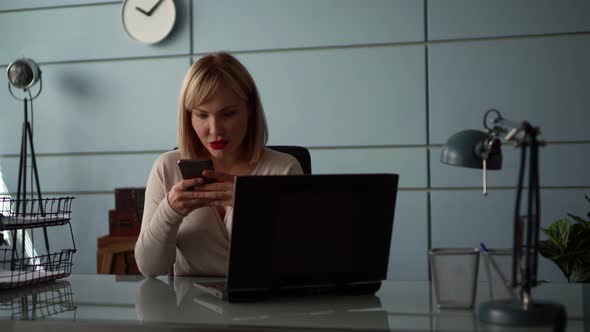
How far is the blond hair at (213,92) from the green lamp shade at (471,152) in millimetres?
786

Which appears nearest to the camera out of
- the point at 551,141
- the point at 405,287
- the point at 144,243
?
the point at 405,287

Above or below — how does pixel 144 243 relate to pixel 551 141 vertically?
below

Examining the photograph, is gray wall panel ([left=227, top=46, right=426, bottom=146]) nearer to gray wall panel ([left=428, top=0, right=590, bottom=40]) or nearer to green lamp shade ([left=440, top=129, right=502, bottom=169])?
gray wall panel ([left=428, top=0, right=590, bottom=40])

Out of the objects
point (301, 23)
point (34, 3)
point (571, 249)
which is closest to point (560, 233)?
point (571, 249)

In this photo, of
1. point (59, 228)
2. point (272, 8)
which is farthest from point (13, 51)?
point (272, 8)

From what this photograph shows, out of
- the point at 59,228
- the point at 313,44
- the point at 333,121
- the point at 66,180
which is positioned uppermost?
the point at 313,44

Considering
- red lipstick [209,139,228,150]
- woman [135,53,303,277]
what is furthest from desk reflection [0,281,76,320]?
red lipstick [209,139,228,150]

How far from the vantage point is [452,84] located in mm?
3521

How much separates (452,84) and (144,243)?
2283 millimetres

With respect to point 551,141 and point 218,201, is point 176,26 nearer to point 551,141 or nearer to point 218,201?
point 551,141

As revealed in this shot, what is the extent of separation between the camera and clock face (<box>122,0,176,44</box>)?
3762 mm

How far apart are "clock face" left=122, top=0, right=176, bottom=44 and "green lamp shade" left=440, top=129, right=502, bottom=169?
2.84 meters

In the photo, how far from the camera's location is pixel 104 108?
3877 mm

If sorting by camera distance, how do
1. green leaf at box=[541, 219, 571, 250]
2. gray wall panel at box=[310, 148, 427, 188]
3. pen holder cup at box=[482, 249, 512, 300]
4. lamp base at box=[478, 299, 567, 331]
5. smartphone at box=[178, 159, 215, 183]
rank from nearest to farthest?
lamp base at box=[478, 299, 567, 331]
pen holder cup at box=[482, 249, 512, 300]
smartphone at box=[178, 159, 215, 183]
green leaf at box=[541, 219, 571, 250]
gray wall panel at box=[310, 148, 427, 188]
